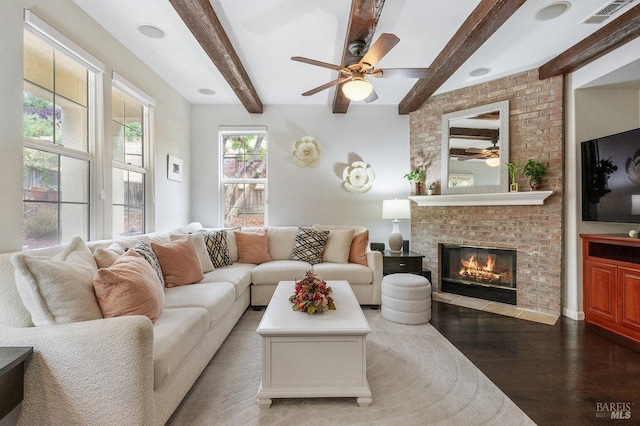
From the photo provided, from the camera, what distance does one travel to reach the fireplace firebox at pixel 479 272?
3527 millimetres

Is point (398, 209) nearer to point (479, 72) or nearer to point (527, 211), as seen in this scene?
point (527, 211)

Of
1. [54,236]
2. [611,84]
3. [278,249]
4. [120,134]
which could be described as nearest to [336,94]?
[278,249]

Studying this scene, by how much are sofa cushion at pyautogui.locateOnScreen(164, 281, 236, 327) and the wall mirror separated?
2.97 metres

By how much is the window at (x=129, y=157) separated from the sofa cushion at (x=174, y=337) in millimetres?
1556

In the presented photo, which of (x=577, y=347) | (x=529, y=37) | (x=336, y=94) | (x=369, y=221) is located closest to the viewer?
(x=577, y=347)

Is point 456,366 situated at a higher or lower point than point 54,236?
lower

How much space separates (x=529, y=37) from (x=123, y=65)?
12.4 ft

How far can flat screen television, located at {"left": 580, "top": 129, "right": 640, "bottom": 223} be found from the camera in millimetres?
2645

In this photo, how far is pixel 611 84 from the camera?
2.93m

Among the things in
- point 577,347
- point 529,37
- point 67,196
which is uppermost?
point 529,37

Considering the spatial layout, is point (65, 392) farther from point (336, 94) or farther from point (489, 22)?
point (336, 94)

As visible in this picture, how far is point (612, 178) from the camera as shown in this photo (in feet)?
9.17

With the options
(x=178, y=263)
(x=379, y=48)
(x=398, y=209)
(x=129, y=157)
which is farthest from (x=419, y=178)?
(x=129, y=157)

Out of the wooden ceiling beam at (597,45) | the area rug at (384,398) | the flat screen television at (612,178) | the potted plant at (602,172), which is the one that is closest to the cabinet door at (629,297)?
the flat screen television at (612,178)
